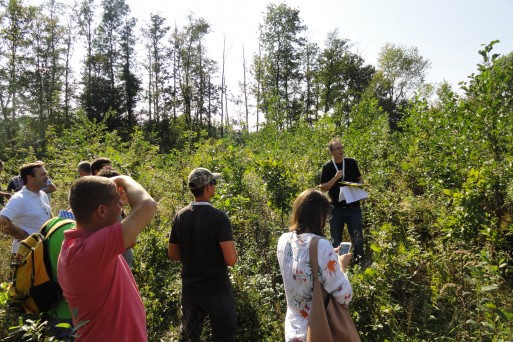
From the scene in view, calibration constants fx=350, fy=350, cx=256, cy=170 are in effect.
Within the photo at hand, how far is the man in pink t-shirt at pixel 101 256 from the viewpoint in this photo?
1.68 metres

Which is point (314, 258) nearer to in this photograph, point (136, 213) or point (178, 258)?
point (136, 213)

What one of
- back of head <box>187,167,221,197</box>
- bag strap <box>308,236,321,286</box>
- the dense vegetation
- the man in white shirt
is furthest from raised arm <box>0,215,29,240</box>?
bag strap <box>308,236,321,286</box>

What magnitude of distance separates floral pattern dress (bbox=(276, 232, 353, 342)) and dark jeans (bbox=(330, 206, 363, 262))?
2870mm

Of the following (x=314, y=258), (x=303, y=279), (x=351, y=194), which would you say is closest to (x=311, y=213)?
(x=314, y=258)

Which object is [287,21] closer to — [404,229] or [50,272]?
[404,229]

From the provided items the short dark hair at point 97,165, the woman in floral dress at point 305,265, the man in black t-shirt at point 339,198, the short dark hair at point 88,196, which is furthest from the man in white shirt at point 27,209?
the man in black t-shirt at point 339,198

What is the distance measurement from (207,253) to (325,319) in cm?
120

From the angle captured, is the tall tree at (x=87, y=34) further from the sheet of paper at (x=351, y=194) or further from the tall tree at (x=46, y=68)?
the sheet of paper at (x=351, y=194)

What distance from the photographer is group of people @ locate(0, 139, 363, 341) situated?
1.72 meters

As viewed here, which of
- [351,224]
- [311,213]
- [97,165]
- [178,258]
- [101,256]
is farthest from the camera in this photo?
[351,224]

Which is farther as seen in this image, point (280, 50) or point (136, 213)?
point (280, 50)

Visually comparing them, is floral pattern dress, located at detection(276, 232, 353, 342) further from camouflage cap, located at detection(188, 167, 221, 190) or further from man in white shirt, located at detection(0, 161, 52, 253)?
man in white shirt, located at detection(0, 161, 52, 253)

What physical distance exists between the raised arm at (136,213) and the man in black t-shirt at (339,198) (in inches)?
143

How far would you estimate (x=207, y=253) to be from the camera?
9.53 feet
